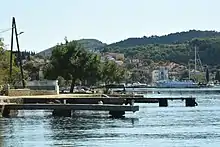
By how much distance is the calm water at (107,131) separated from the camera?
49.0 meters

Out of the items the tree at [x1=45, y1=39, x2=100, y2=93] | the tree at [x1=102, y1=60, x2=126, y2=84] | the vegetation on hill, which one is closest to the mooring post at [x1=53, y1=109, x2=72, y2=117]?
the vegetation on hill

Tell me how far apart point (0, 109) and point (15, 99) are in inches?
329

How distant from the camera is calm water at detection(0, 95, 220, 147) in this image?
4903cm

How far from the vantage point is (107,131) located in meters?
58.0

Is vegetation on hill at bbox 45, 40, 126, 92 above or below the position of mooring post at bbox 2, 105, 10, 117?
above

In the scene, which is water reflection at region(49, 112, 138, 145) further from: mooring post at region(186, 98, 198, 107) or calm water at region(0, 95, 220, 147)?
mooring post at region(186, 98, 198, 107)

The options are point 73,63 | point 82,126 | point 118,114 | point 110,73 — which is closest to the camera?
point 82,126

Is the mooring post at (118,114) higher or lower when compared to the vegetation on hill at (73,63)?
lower

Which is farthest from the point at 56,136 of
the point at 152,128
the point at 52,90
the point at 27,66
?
the point at 27,66

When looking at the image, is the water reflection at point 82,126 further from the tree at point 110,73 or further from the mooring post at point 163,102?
the tree at point 110,73

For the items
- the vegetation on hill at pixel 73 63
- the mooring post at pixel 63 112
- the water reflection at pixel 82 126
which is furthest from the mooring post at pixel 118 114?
the vegetation on hill at pixel 73 63

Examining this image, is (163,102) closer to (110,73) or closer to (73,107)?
(73,107)

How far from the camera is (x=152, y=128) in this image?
204 ft


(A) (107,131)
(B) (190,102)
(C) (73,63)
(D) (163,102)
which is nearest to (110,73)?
(C) (73,63)
